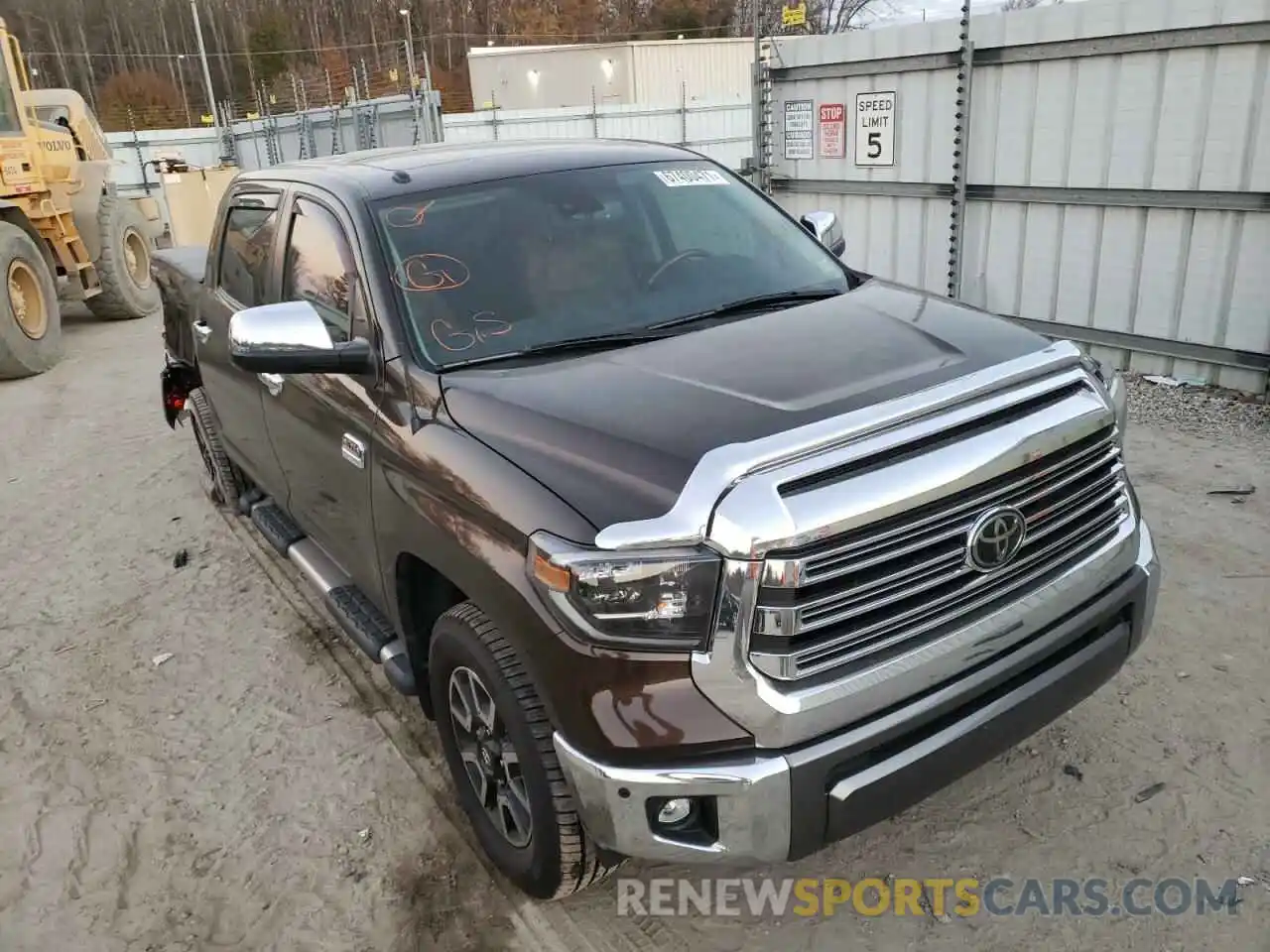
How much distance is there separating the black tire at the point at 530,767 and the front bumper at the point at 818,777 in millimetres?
142

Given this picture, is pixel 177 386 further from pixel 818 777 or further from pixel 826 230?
pixel 818 777

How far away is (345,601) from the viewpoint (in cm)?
365

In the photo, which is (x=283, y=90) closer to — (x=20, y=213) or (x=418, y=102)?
(x=418, y=102)

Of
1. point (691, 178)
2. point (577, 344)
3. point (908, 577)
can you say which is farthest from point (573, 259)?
point (908, 577)

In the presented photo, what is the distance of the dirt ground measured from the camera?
274cm

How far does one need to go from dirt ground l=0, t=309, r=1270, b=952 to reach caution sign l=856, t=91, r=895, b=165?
4.17m

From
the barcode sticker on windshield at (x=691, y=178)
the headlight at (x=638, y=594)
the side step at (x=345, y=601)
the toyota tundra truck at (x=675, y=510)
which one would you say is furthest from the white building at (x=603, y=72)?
the headlight at (x=638, y=594)

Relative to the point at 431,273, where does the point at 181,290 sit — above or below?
below

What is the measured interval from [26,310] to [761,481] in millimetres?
10452

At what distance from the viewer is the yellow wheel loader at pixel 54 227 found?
994 cm

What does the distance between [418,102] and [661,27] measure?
42.7 metres

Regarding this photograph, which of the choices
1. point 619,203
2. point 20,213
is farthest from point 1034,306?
point 20,213

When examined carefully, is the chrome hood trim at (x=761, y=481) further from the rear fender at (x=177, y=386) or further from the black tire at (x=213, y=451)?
the rear fender at (x=177, y=386)

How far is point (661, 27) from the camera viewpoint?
57312 mm
